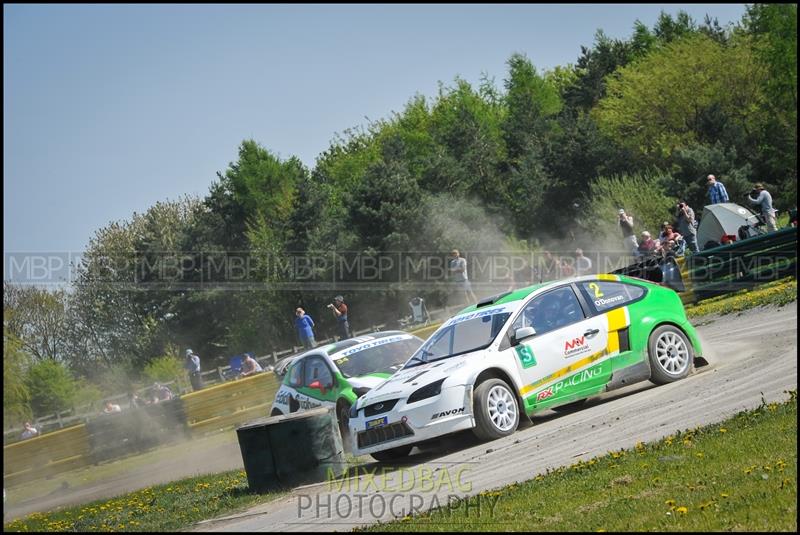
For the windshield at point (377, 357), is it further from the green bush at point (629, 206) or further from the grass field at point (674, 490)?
the green bush at point (629, 206)

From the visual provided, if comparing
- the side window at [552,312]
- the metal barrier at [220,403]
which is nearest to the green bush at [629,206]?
the metal barrier at [220,403]

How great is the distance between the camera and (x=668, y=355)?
12500 millimetres

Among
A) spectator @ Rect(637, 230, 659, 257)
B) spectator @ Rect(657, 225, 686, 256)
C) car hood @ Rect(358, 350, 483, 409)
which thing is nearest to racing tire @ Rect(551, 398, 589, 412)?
car hood @ Rect(358, 350, 483, 409)

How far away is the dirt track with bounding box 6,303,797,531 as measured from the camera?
9195 mm

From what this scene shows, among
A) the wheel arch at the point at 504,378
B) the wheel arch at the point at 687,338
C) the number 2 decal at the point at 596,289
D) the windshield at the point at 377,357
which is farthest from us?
the windshield at the point at 377,357

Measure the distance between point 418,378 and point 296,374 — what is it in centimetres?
Result: 532

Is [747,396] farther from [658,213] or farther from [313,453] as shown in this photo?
[658,213]

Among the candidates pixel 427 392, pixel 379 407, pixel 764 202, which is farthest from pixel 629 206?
pixel 427 392

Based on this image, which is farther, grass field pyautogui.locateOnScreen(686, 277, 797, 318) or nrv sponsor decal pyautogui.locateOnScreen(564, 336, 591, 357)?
grass field pyautogui.locateOnScreen(686, 277, 797, 318)

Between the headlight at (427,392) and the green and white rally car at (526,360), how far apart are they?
0.01m

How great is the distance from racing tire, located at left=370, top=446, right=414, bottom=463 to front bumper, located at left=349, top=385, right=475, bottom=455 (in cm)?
55

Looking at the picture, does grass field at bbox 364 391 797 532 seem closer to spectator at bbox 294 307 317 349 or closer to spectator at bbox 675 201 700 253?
spectator at bbox 675 201 700 253

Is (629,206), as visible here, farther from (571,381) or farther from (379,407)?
(379,407)

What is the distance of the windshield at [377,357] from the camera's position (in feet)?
49.8
